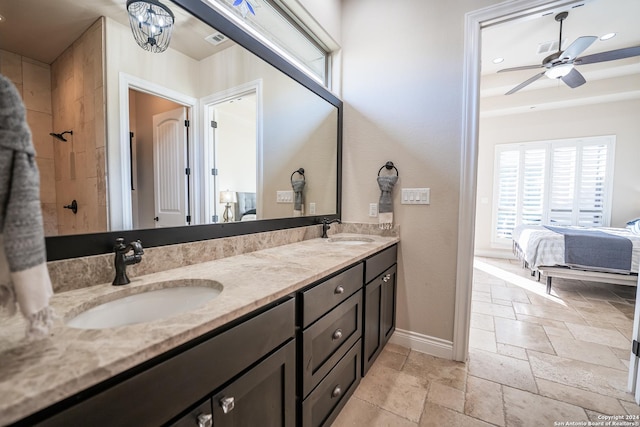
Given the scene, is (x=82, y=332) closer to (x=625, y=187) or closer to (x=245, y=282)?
(x=245, y=282)

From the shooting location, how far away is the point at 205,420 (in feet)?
2.17

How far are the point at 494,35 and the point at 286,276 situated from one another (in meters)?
3.93

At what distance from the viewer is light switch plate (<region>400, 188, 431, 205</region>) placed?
199 centimetres

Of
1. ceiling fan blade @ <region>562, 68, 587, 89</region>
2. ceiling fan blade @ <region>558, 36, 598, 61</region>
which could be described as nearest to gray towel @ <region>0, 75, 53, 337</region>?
ceiling fan blade @ <region>558, 36, 598, 61</region>

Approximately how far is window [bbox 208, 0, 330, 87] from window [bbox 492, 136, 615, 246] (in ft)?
15.2

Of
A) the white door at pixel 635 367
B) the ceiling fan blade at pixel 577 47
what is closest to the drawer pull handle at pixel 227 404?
the white door at pixel 635 367

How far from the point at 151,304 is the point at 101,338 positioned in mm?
425

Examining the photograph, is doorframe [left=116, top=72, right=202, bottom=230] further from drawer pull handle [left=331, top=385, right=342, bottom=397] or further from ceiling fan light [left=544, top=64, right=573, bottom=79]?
ceiling fan light [left=544, top=64, right=573, bottom=79]

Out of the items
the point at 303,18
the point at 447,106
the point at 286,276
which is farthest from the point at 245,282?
the point at 303,18

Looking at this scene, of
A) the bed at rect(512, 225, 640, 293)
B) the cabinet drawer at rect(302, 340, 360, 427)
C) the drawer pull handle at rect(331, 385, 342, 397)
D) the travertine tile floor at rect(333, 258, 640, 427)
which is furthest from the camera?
the bed at rect(512, 225, 640, 293)

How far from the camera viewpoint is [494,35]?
10.4 ft

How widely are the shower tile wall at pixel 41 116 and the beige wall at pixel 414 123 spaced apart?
190 cm

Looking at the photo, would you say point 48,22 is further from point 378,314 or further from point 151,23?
point 378,314

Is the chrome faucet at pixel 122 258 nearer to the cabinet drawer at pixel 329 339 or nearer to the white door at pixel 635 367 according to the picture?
the cabinet drawer at pixel 329 339
